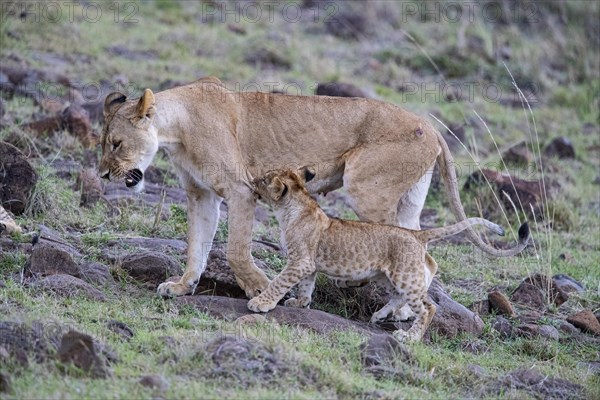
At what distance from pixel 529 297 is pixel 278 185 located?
2635 millimetres

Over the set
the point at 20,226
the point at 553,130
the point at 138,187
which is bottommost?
the point at 553,130

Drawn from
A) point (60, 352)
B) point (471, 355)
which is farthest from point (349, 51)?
point (60, 352)

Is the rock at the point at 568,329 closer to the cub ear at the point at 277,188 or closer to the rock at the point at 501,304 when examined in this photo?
the rock at the point at 501,304

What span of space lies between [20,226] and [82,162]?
2.34 metres

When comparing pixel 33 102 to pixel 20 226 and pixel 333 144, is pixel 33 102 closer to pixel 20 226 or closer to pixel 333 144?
pixel 20 226

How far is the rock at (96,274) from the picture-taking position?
8.15m

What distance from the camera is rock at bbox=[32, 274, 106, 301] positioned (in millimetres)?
7668

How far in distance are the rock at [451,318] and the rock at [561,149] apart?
665 centimetres

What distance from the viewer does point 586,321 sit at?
872 centimetres

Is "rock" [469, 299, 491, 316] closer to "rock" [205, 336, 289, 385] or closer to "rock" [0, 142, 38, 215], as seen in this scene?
"rock" [205, 336, 289, 385]

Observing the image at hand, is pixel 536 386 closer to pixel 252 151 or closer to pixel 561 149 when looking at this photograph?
pixel 252 151

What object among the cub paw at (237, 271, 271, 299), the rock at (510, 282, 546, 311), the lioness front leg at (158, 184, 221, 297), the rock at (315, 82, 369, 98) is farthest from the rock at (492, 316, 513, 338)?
the rock at (315, 82, 369, 98)

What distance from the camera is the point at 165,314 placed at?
7594mm

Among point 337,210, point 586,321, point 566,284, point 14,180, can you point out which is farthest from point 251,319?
point 337,210
